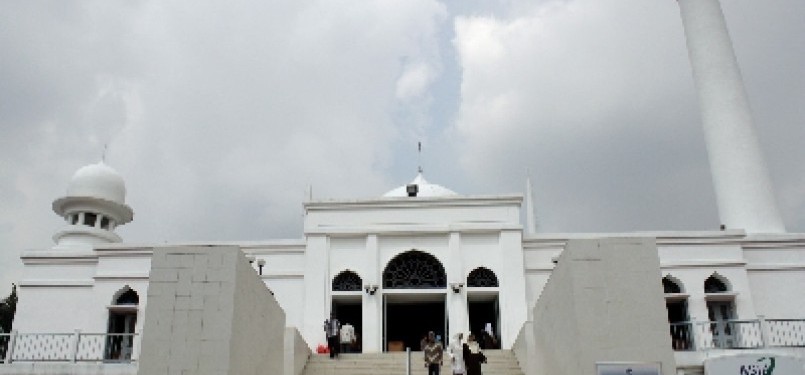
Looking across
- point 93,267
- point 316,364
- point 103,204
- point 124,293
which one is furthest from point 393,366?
point 103,204

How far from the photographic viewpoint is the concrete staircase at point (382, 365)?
14.7m

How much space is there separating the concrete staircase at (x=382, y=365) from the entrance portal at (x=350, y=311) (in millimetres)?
4025

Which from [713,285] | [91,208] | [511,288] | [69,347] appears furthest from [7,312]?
[713,285]

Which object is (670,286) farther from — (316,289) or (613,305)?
(613,305)

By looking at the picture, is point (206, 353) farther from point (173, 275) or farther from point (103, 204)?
point (103, 204)

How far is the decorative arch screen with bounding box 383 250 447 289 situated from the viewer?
2016 centimetres

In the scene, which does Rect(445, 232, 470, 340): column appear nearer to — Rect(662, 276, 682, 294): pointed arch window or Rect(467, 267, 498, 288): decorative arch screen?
Rect(467, 267, 498, 288): decorative arch screen

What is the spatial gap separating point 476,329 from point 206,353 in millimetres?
11702

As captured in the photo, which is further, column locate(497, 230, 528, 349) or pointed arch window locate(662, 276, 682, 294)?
pointed arch window locate(662, 276, 682, 294)

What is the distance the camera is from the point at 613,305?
33.3 feet

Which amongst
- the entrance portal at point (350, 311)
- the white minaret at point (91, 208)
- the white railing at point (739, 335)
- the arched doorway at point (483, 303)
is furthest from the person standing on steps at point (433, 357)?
the white minaret at point (91, 208)

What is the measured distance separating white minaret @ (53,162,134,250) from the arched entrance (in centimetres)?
1002

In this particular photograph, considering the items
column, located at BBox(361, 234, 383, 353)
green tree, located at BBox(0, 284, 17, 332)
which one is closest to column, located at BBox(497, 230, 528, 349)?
column, located at BBox(361, 234, 383, 353)

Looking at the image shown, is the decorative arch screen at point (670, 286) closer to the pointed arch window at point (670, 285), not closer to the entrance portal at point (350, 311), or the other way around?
the pointed arch window at point (670, 285)
